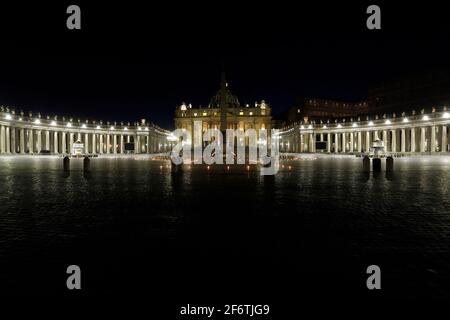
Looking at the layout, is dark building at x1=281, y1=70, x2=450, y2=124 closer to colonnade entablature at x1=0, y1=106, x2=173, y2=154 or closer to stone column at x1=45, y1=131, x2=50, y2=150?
colonnade entablature at x1=0, y1=106, x2=173, y2=154

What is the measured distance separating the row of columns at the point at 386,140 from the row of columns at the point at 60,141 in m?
53.5

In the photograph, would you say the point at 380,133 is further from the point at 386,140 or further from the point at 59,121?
the point at 59,121

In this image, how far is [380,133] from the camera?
335ft

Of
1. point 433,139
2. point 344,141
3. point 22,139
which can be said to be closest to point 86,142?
point 22,139

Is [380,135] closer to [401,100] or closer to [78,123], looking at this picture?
[401,100]

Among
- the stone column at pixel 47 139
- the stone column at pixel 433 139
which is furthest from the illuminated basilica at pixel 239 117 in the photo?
the stone column at pixel 433 139

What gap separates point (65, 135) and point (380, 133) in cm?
9018

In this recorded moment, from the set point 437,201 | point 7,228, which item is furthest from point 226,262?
point 437,201

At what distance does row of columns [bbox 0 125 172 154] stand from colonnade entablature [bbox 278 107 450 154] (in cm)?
5387

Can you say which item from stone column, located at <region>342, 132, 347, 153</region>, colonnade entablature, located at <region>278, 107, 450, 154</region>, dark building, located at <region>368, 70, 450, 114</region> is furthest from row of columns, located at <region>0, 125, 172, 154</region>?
dark building, located at <region>368, 70, 450, 114</region>

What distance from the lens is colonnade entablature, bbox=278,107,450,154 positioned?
79.1m

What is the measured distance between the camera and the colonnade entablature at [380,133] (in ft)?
259

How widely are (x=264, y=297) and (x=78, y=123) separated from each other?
113266mm

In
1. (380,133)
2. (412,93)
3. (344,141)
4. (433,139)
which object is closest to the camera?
(433,139)
